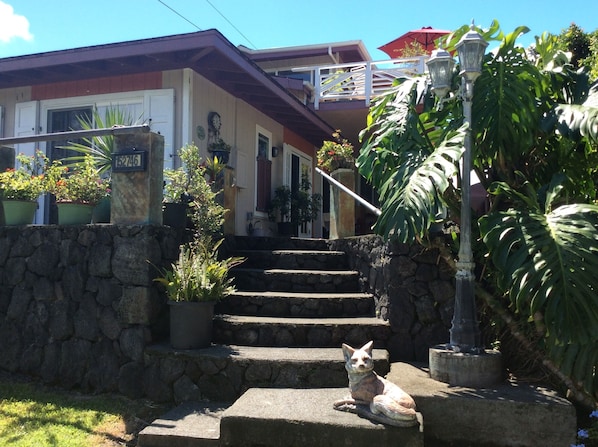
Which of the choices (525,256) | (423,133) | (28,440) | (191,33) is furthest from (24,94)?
(525,256)

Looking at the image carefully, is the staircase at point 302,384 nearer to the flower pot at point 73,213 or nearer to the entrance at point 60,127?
the flower pot at point 73,213

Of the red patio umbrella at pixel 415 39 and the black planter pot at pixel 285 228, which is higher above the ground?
the red patio umbrella at pixel 415 39

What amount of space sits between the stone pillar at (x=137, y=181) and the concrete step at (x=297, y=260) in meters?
1.46

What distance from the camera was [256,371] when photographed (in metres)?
3.88

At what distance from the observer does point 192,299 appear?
418 cm

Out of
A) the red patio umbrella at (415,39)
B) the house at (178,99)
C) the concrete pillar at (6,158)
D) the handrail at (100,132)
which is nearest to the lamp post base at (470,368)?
the handrail at (100,132)

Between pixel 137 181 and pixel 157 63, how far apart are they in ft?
8.28

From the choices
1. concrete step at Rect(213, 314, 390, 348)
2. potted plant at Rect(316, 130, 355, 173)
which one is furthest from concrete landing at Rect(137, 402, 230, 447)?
potted plant at Rect(316, 130, 355, 173)

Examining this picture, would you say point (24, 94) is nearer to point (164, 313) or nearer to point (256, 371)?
point (164, 313)

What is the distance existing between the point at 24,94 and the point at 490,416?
745 centimetres

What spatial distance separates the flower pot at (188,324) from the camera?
4.12m

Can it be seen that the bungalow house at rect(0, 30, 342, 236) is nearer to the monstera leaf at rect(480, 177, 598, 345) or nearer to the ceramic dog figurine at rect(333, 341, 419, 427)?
the ceramic dog figurine at rect(333, 341, 419, 427)

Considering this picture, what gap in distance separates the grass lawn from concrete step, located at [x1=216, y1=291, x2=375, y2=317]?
1210mm

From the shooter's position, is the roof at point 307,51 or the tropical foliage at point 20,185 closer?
the tropical foliage at point 20,185
